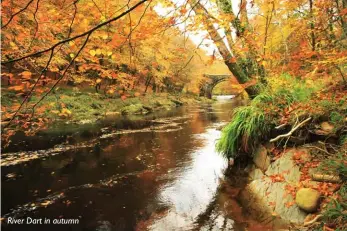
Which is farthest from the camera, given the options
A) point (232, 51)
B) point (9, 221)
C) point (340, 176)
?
point (232, 51)

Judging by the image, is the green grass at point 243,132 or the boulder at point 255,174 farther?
the green grass at point 243,132

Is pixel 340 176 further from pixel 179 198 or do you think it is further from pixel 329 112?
pixel 179 198

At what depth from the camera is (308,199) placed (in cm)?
414

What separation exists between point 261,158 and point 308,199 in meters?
2.21

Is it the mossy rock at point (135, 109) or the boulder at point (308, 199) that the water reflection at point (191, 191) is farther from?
the mossy rock at point (135, 109)

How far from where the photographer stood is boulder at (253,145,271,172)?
6.07 m

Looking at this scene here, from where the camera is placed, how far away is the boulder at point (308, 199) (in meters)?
4.05

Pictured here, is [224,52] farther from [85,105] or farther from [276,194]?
[85,105]

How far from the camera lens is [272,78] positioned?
22.7ft

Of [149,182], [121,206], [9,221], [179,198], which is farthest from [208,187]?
[9,221]

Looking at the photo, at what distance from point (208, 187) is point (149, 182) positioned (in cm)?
149

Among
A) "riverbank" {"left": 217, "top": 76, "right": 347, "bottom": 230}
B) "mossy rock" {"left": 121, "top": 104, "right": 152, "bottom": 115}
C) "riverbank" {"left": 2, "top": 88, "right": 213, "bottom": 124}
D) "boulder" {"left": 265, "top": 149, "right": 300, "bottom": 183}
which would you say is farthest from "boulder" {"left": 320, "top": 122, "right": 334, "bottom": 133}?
"mossy rock" {"left": 121, "top": 104, "right": 152, "bottom": 115}

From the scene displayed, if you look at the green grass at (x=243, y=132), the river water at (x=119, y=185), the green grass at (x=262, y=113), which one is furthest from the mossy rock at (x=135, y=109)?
the green grass at (x=262, y=113)

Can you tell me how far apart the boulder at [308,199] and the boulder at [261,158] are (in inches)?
65.4
